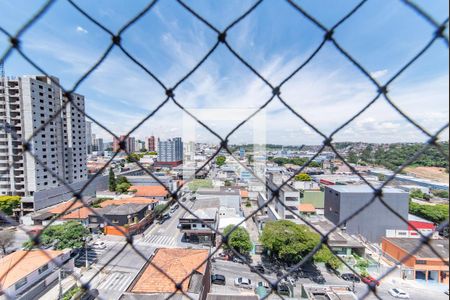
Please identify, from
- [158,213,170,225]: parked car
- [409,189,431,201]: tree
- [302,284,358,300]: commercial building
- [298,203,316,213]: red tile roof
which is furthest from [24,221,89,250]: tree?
[409,189,431,201]: tree

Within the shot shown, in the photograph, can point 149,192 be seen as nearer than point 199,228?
No

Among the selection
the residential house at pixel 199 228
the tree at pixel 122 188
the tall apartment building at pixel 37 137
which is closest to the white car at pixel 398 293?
the residential house at pixel 199 228

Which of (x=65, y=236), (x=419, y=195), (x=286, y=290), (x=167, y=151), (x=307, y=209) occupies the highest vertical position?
(x=167, y=151)

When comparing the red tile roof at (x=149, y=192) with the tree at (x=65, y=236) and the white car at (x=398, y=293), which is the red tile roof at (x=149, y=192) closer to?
the tree at (x=65, y=236)

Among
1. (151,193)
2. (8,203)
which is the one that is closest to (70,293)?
(8,203)

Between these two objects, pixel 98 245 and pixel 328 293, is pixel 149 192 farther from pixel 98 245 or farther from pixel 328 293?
pixel 328 293

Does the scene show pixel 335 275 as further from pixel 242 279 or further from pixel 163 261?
pixel 163 261

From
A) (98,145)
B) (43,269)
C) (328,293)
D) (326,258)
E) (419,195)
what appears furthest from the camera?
(98,145)

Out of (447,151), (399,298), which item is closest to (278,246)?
(399,298)
